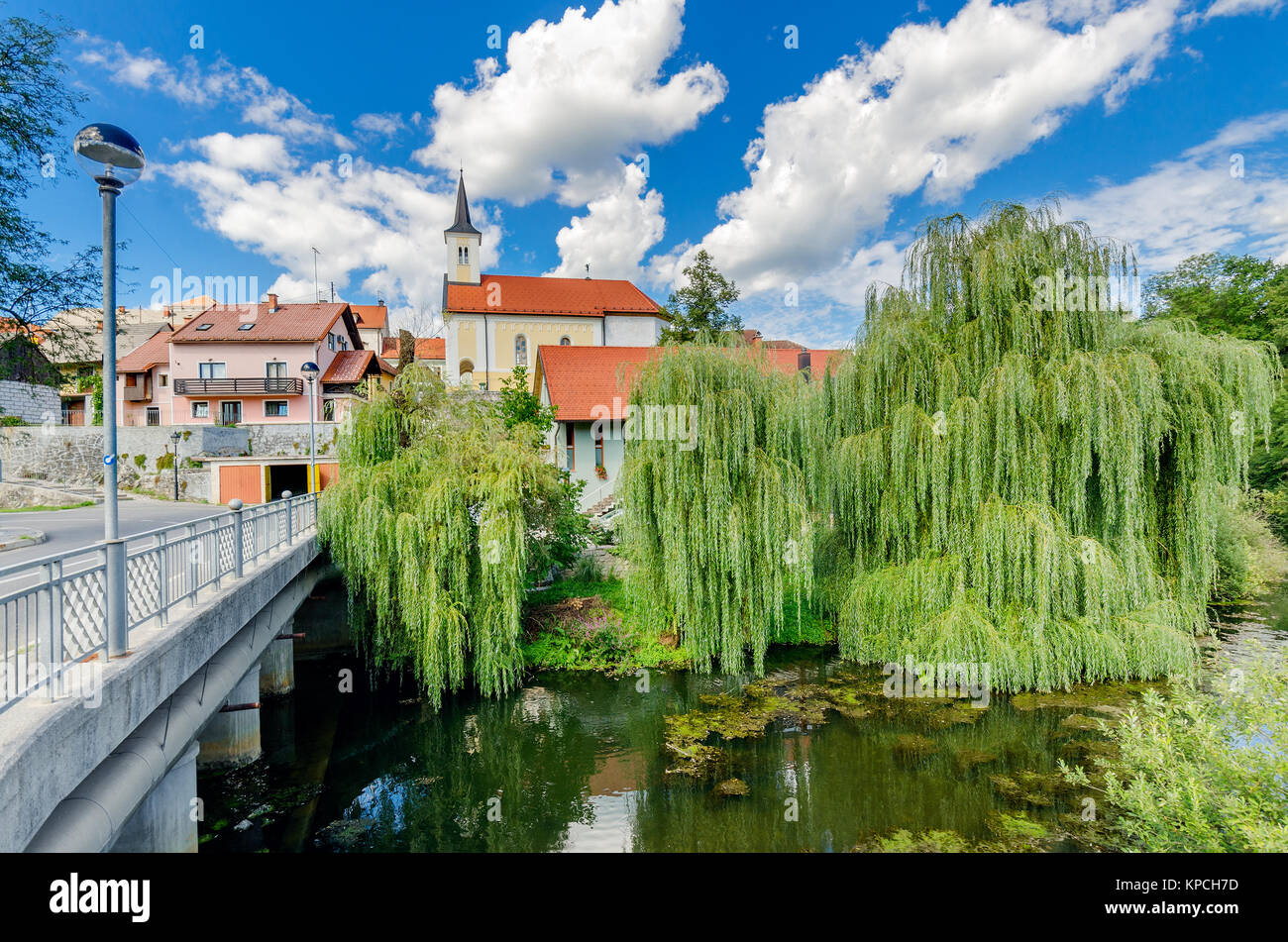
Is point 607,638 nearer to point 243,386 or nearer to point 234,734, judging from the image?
point 234,734

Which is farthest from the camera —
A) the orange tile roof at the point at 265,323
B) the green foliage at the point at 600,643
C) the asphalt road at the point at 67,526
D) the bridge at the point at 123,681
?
the orange tile roof at the point at 265,323

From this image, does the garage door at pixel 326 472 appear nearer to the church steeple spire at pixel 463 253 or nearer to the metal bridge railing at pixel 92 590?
the metal bridge railing at pixel 92 590

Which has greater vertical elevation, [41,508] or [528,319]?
[528,319]

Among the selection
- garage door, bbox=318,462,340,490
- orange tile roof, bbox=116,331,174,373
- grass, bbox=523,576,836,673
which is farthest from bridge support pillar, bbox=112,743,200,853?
orange tile roof, bbox=116,331,174,373

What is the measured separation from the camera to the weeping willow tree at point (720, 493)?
1155cm

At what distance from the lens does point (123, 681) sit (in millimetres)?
3922

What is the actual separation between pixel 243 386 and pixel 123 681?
3270cm

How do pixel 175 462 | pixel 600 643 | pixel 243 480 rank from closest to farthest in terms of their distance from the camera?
pixel 600 643 → pixel 243 480 → pixel 175 462

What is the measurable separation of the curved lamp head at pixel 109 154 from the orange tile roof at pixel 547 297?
41.4 meters

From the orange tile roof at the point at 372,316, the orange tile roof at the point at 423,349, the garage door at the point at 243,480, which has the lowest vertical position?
the garage door at the point at 243,480

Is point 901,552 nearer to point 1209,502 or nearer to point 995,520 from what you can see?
point 995,520

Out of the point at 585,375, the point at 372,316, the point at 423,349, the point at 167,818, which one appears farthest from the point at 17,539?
the point at 372,316

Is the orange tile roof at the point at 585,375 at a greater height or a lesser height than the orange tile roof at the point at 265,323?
lesser

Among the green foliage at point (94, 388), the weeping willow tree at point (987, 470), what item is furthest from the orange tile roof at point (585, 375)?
the green foliage at point (94, 388)
